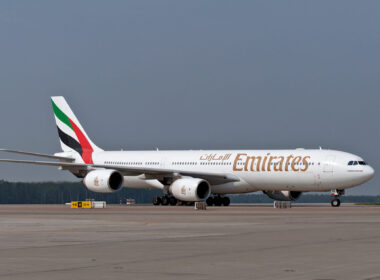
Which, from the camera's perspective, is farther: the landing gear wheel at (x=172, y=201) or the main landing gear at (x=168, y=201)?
the landing gear wheel at (x=172, y=201)

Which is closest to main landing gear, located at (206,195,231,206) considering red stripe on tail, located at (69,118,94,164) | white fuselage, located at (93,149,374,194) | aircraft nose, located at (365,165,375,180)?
white fuselage, located at (93,149,374,194)

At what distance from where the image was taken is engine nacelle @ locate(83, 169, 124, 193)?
53188 mm

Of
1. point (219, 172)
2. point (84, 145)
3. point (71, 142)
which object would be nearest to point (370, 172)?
point (219, 172)

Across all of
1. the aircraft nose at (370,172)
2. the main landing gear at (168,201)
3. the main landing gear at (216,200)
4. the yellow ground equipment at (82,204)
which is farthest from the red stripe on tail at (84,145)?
the aircraft nose at (370,172)

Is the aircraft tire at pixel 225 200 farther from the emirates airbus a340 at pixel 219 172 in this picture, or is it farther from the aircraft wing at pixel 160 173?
the aircraft wing at pixel 160 173

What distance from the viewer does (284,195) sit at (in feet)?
194

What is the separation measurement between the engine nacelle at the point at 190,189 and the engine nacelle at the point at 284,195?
25.3 ft

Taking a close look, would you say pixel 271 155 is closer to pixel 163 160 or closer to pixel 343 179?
pixel 343 179

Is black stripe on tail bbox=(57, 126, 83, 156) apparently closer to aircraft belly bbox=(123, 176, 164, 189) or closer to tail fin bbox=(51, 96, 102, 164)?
tail fin bbox=(51, 96, 102, 164)

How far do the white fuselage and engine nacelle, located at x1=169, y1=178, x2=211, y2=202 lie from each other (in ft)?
12.0

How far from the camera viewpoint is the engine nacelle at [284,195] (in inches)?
2318

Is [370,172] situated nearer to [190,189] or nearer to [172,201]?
[190,189]

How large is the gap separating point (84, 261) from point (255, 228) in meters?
11.4

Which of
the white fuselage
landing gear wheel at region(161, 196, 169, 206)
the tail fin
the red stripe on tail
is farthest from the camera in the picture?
the tail fin
